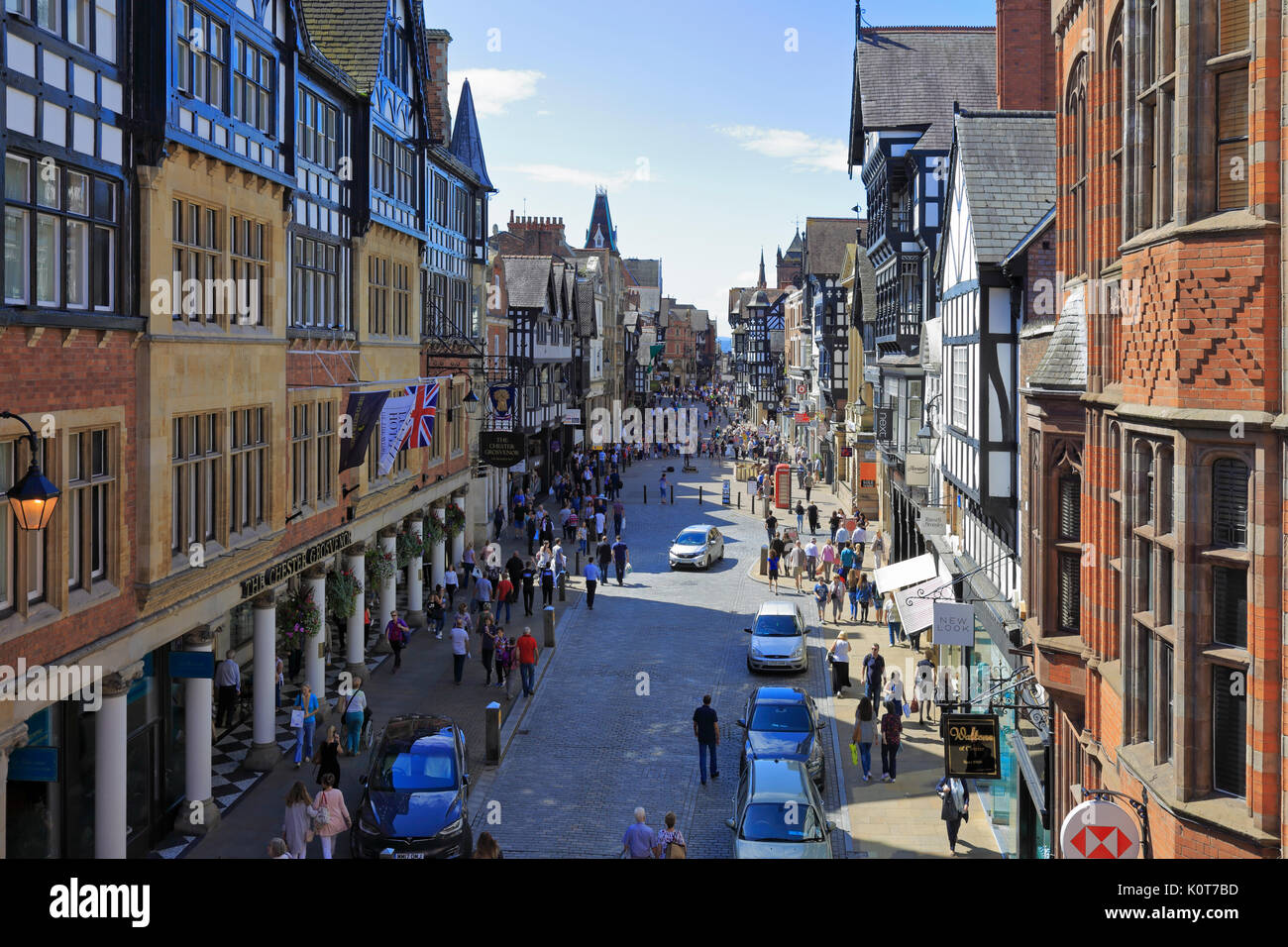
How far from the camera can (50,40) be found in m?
12.0

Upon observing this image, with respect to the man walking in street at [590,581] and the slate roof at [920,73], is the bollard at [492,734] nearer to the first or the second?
the man walking in street at [590,581]

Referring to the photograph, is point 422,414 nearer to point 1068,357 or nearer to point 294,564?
point 294,564

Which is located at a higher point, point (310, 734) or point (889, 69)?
point (889, 69)

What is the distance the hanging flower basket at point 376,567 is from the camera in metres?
25.7

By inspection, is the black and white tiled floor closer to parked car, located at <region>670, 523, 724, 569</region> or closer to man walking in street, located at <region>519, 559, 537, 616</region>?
man walking in street, located at <region>519, 559, 537, 616</region>

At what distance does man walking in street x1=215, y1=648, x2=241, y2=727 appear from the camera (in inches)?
779

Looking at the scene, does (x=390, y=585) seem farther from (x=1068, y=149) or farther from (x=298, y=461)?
(x=1068, y=149)

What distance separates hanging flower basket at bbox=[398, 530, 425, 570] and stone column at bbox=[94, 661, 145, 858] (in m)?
14.8

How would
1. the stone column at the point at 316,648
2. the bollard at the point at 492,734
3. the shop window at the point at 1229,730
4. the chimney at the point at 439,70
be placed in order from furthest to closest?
the chimney at the point at 439,70 → the stone column at the point at 316,648 → the bollard at the point at 492,734 → the shop window at the point at 1229,730

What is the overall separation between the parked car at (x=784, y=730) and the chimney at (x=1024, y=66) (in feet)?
38.3

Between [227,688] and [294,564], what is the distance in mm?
2402

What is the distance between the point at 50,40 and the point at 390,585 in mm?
16727

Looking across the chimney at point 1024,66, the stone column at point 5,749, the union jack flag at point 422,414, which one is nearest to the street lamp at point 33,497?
the stone column at point 5,749
